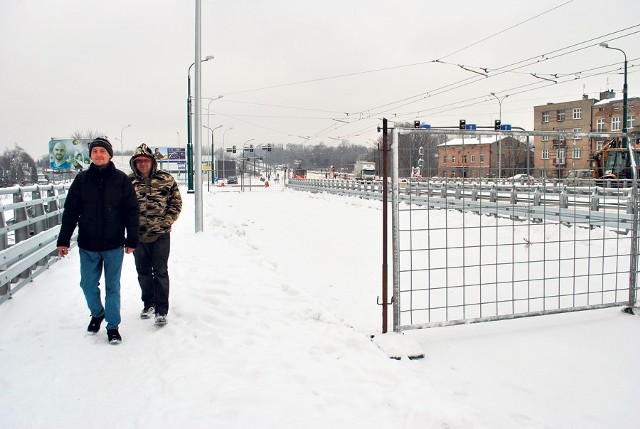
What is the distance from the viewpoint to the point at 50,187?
832 centimetres

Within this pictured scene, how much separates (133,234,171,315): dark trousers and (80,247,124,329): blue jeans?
1.64 feet

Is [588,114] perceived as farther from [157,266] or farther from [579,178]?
[157,266]

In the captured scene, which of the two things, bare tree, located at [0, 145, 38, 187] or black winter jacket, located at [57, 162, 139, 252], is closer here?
black winter jacket, located at [57, 162, 139, 252]

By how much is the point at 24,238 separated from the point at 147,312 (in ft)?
10.1

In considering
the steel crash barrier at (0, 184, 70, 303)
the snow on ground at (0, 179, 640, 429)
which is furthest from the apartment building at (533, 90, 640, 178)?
the steel crash barrier at (0, 184, 70, 303)

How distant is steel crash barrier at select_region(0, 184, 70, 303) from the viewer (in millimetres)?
5438

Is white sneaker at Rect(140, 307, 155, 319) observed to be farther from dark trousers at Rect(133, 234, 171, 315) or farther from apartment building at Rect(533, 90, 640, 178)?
apartment building at Rect(533, 90, 640, 178)

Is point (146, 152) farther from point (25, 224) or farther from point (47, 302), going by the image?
point (25, 224)

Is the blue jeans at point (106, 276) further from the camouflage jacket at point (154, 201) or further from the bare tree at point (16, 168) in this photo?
the bare tree at point (16, 168)

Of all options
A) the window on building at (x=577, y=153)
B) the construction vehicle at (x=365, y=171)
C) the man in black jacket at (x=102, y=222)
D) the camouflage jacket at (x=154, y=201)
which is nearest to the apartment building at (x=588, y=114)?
the window on building at (x=577, y=153)

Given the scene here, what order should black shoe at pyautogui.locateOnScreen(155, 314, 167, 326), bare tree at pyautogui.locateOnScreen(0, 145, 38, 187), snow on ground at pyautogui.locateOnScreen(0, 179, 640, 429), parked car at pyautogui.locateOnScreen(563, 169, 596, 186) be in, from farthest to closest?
bare tree at pyautogui.locateOnScreen(0, 145, 38, 187) → parked car at pyautogui.locateOnScreen(563, 169, 596, 186) → black shoe at pyautogui.locateOnScreen(155, 314, 167, 326) → snow on ground at pyautogui.locateOnScreen(0, 179, 640, 429)

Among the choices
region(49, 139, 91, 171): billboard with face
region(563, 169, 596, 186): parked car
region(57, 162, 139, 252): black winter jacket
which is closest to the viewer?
region(57, 162, 139, 252): black winter jacket

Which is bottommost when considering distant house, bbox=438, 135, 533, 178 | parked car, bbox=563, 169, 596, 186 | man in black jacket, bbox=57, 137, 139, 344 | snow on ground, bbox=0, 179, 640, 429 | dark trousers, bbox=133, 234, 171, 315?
snow on ground, bbox=0, 179, 640, 429

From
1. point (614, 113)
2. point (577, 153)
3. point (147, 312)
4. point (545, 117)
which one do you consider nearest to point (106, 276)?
point (147, 312)
